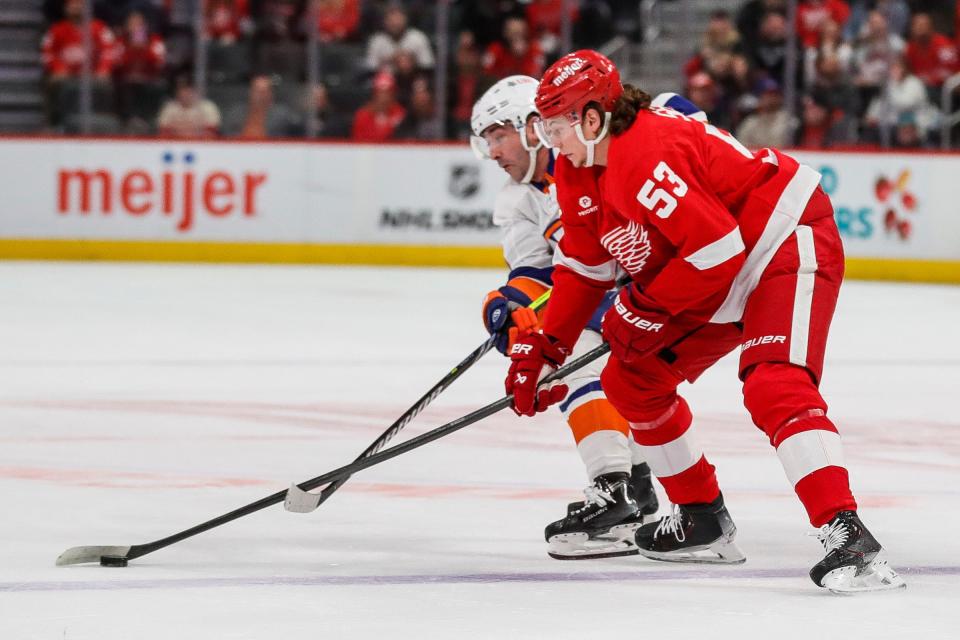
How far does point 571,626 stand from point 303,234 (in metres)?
8.65

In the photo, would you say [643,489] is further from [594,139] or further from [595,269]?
[594,139]

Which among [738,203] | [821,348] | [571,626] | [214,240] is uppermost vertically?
[738,203]

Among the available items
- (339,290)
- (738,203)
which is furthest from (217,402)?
(339,290)

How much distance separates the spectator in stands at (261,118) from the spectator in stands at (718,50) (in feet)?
9.14

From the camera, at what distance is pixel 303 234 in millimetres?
11359

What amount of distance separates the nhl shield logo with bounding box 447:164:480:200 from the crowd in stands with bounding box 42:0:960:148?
1.15 feet

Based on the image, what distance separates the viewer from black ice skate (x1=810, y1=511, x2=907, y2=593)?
3.06 m

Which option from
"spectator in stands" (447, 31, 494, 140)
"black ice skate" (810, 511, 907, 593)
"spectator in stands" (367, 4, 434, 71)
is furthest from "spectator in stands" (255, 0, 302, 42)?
"black ice skate" (810, 511, 907, 593)

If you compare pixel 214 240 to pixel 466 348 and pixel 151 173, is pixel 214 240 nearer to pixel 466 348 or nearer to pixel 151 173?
pixel 151 173

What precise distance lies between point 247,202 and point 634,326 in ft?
27.4

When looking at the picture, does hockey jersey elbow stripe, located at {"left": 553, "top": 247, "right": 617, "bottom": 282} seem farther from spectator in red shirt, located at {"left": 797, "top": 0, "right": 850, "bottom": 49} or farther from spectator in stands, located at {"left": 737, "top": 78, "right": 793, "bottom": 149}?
spectator in red shirt, located at {"left": 797, "top": 0, "right": 850, "bottom": 49}

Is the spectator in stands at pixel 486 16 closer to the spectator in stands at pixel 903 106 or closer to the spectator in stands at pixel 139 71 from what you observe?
the spectator in stands at pixel 139 71

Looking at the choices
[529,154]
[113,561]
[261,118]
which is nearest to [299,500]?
[113,561]

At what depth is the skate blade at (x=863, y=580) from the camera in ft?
10.1
